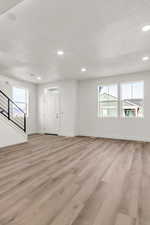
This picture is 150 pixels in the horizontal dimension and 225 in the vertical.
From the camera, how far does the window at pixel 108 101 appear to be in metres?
5.88

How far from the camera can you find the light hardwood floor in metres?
1.35

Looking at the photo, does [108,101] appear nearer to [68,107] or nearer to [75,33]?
[68,107]

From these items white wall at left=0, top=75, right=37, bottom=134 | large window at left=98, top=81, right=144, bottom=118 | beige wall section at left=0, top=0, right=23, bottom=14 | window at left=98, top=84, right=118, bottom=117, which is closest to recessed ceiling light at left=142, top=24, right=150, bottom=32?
beige wall section at left=0, top=0, right=23, bottom=14

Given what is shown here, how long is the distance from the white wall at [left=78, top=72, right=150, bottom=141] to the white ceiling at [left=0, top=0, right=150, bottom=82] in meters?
1.29

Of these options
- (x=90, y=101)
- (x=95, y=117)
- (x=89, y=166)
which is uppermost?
(x=90, y=101)

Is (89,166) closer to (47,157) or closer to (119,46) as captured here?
(47,157)

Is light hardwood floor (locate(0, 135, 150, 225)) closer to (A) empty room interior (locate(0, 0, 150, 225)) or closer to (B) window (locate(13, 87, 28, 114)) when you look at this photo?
(A) empty room interior (locate(0, 0, 150, 225))

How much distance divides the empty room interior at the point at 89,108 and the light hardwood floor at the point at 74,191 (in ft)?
0.04

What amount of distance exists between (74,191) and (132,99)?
4.88 metres

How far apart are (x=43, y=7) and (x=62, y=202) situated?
2940mm

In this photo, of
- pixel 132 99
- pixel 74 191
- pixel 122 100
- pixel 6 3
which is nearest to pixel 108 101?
pixel 122 100

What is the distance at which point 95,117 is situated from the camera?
616cm

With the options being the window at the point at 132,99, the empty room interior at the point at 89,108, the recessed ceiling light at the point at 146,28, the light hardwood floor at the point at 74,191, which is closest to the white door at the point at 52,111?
the empty room interior at the point at 89,108

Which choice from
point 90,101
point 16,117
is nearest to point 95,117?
point 90,101
